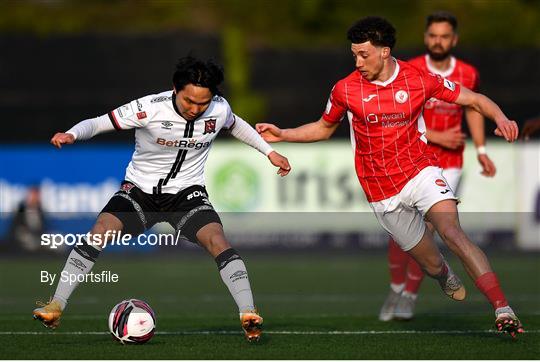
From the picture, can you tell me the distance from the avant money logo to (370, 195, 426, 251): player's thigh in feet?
30.0

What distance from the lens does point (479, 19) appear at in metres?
32.0

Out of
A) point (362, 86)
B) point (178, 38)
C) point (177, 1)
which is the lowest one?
point (362, 86)

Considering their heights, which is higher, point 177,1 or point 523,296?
point 177,1

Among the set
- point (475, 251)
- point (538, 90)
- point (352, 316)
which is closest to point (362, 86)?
point (475, 251)

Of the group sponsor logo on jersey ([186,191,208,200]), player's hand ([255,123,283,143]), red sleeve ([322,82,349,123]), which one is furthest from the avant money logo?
sponsor logo on jersey ([186,191,208,200])

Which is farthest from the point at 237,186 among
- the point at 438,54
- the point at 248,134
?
the point at 248,134

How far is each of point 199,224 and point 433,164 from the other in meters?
1.83

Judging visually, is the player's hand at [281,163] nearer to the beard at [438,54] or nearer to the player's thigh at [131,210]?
the player's thigh at [131,210]

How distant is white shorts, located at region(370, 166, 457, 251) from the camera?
29.5ft

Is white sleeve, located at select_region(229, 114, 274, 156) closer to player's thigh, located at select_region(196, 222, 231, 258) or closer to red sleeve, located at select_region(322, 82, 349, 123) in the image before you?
red sleeve, located at select_region(322, 82, 349, 123)

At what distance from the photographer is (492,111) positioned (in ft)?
29.2

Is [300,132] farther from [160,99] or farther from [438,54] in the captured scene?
[438,54]

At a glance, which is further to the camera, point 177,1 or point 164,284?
point 177,1

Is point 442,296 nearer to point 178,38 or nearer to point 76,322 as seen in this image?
point 76,322
